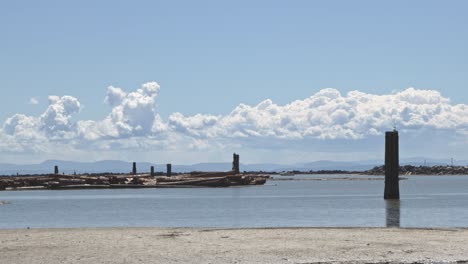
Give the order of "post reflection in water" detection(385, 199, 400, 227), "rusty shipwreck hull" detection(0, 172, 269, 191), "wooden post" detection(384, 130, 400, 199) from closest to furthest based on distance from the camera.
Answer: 1. "post reflection in water" detection(385, 199, 400, 227)
2. "wooden post" detection(384, 130, 400, 199)
3. "rusty shipwreck hull" detection(0, 172, 269, 191)

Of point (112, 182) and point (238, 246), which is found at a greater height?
point (238, 246)

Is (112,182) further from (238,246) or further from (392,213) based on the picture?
(238,246)

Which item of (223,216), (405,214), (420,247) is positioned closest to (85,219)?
(223,216)

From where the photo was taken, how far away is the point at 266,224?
35906 millimetres

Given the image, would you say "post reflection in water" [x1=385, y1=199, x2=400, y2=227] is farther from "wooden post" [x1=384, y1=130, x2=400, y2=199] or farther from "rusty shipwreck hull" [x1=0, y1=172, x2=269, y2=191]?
"rusty shipwreck hull" [x1=0, y1=172, x2=269, y2=191]

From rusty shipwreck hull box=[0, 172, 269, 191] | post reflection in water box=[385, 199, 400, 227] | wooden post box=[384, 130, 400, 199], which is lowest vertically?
rusty shipwreck hull box=[0, 172, 269, 191]

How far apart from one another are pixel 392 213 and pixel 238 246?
76.0 ft

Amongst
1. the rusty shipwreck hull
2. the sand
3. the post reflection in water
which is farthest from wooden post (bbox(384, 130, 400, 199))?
the rusty shipwreck hull

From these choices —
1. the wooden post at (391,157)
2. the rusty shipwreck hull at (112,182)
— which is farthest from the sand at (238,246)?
the rusty shipwreck hull at (112,182)

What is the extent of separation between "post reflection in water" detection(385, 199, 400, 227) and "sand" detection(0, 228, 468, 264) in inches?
352

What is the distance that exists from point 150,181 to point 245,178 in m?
14.8

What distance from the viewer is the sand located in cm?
1950

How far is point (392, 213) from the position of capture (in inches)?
1699

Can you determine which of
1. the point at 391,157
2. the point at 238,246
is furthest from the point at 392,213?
the point at 238,246
